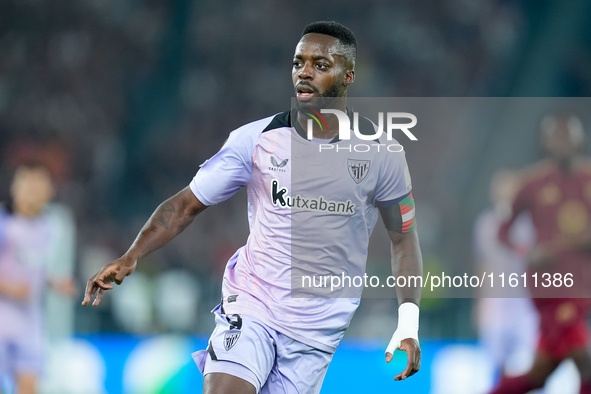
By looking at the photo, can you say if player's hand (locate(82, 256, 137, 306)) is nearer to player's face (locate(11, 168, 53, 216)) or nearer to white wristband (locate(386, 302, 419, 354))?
white wristband (locate(386, 302, 419, 354))

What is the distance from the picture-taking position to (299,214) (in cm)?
387

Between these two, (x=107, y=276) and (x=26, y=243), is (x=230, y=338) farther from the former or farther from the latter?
(x=26, y=243)

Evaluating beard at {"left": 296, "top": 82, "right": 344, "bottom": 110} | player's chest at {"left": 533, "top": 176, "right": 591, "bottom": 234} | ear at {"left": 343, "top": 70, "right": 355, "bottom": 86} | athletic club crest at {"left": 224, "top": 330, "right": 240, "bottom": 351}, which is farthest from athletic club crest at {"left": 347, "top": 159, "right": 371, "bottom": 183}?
player's chest at {"left": 533, "top": 176, "right": 591, "bottom": 234}

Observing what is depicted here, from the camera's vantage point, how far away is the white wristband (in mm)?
3654

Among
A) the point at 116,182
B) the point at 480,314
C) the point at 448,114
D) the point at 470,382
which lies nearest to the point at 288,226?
the point at 470,382

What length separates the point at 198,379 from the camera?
7.71 m

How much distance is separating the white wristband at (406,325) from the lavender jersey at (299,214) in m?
0.25

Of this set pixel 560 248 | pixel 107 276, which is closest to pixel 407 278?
pixel 107 276

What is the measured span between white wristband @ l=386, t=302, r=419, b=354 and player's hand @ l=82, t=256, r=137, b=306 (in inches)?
43.4

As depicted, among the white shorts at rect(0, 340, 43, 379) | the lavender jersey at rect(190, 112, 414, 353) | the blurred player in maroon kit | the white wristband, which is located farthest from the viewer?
the white shorts at rect(0, 340, 43, 379)

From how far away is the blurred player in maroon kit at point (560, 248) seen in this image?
605 centimetres

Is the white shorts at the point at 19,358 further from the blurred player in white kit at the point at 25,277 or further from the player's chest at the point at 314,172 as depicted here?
the player's chest at the point at 314,172

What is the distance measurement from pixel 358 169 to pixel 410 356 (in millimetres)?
867

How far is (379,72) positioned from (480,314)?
8192 millimetres
